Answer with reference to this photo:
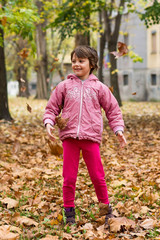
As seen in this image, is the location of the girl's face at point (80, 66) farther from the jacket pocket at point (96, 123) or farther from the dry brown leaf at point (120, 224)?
the dry brown leaf at point (120, 224)

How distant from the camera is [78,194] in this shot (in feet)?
14.4

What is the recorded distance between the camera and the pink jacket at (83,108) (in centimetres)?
323

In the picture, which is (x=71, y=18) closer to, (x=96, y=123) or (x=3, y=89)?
(x=3, y=89)

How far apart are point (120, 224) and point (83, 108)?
1150mm

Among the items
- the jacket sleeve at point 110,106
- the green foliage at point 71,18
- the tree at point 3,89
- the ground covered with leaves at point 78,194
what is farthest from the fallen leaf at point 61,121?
the tree at point 3,89

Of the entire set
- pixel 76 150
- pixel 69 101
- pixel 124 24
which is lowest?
pixel 76 150

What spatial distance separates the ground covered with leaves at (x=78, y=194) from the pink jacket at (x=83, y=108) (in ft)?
2.51

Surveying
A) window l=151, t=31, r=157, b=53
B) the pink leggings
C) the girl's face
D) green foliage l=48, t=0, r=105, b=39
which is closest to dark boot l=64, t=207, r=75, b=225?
the pink leggings

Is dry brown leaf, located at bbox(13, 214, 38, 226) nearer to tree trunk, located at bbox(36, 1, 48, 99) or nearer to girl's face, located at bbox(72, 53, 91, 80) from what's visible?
girl's face, located at bbox(72, 53, 91, 80)

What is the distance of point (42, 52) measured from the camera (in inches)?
1126

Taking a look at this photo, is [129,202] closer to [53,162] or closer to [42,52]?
[53,162]

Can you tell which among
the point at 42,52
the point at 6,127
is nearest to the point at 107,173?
the point at 6,127

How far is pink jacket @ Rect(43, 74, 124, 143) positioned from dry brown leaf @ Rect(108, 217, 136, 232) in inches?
31.0

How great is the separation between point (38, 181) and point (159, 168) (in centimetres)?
188
